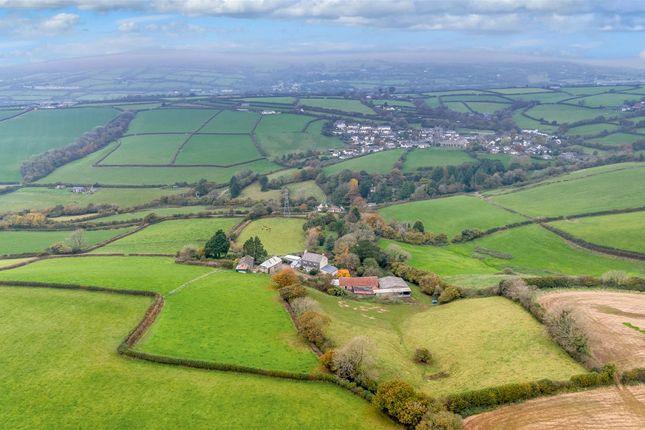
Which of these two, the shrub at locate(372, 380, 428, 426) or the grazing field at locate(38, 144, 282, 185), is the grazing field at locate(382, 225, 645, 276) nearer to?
the shrub at locate(372, 380, 428, 426)

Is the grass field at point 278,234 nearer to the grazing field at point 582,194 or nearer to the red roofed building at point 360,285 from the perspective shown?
the red roofed building at point 360,285

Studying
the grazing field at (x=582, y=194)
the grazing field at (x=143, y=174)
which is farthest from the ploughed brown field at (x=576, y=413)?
the grazing field at (x=143, y=174)

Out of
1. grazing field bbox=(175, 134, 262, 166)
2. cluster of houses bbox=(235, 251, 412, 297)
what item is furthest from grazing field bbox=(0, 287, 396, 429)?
grazing field bbox=(175, 134, 262, 166)

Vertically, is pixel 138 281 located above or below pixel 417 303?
above

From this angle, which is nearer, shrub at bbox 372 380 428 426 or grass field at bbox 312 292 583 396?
shrub at bbox 372 380 428 426

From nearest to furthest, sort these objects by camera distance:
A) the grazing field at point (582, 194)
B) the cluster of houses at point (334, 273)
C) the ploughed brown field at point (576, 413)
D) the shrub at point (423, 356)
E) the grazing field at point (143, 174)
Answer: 1. the ploughed brown field at point (576, 413)
2. the shrub at point (423, 356)
3. the cluster of houses at point (334, 273)
4. the grazing field at point (582, 194)
5. the grazing field at point (143, 174)

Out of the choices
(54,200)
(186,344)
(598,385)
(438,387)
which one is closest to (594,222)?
(598,385)

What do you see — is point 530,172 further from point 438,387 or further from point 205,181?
point 438,387
